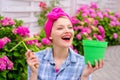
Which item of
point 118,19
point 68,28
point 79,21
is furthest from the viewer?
point 118,19

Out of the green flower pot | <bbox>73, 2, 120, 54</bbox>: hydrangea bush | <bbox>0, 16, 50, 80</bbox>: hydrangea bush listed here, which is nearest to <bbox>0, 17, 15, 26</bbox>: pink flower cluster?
<bbox>0, 16, 50, 80</bbox>: hydrangea bush

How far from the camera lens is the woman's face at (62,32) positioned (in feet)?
9.15

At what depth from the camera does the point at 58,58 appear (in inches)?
117

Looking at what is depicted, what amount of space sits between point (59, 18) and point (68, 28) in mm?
123

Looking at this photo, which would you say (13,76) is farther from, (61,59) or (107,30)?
(107,30)

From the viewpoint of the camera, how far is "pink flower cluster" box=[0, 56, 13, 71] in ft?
14.4

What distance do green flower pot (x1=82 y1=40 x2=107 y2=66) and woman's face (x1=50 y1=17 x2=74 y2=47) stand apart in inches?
13.4

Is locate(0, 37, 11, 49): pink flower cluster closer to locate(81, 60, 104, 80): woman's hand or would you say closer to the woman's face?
the woman's face

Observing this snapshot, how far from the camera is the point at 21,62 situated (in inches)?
187

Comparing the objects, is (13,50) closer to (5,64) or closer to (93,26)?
(5,64)

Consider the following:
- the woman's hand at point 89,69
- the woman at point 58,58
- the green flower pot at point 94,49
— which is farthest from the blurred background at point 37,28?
the green flower pot at point 94,49

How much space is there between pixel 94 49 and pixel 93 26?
20.9ft

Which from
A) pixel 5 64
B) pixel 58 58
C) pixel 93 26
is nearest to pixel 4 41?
pixel 5 64

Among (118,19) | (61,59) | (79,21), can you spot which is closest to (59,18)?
(61,59)
